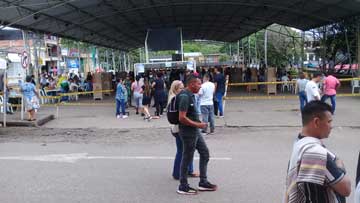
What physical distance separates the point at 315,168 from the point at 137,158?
6.85 meters

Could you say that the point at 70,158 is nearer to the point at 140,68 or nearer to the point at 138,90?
the point at 138,90

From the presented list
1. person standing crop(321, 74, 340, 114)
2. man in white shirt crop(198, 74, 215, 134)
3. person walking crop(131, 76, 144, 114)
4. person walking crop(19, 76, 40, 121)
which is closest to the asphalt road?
man in white shirt crop(198, 74, 215, 134)

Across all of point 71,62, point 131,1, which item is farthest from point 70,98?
point 71,62

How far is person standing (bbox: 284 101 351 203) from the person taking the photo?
9.15 feet

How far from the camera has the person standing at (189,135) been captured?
21.9ft

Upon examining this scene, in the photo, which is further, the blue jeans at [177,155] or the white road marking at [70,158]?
the white road marking at [70,158]

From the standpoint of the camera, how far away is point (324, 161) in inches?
110

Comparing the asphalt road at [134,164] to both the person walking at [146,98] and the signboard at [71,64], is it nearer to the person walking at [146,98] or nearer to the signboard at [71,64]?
the person walking at [146,98]

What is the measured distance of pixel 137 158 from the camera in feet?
30.8

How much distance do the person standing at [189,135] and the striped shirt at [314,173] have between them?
379 centimetres

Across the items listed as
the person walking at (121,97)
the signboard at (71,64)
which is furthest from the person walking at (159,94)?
the signboard at (71,64)

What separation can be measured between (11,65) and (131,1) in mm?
23770

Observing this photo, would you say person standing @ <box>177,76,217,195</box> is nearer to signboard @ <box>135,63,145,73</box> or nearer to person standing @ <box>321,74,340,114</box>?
person standing @ <box>321,74,340,114</box>

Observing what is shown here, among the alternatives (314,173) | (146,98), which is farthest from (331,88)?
(314,173)
